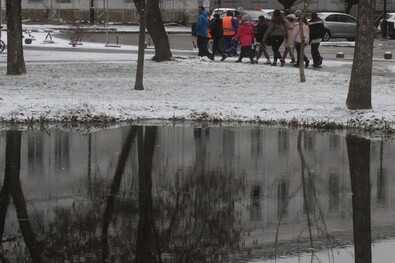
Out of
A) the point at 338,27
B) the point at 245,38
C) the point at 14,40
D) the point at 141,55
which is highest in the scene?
the point at 14,40

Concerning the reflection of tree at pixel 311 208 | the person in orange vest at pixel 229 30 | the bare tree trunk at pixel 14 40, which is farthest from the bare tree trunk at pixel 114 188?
the person in orange vest at pixel 229 30

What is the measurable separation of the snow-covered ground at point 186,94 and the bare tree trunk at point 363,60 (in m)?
0.29

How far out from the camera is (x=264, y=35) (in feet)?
98.1

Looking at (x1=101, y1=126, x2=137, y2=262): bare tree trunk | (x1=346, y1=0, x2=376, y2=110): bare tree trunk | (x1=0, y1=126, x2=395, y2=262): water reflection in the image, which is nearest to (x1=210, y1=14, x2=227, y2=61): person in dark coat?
(x1=346, y1=0, x2=376, y2=110): bare tree trunk

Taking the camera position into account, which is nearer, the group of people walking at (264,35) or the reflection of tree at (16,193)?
the reflection of tree at (16,193)

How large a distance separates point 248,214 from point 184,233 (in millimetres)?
1160

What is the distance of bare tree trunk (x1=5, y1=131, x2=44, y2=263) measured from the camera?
27.5 ft

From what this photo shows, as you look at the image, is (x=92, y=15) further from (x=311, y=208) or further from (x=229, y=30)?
(x=311, y=208)

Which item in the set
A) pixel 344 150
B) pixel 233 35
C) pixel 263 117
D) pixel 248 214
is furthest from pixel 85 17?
pixel 248 214

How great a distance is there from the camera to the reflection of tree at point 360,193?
8594 mm

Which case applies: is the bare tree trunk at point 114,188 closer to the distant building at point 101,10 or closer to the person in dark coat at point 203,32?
the person in dark coat at point 203,32

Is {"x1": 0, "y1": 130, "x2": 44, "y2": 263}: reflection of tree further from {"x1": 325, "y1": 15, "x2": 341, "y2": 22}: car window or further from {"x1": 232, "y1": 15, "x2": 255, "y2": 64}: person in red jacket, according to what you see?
{"x1": 325, "y1": 15, "x2": 341, "y2": 22}: car window

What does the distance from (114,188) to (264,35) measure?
19412 mm

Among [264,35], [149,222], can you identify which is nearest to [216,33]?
[264,35]
